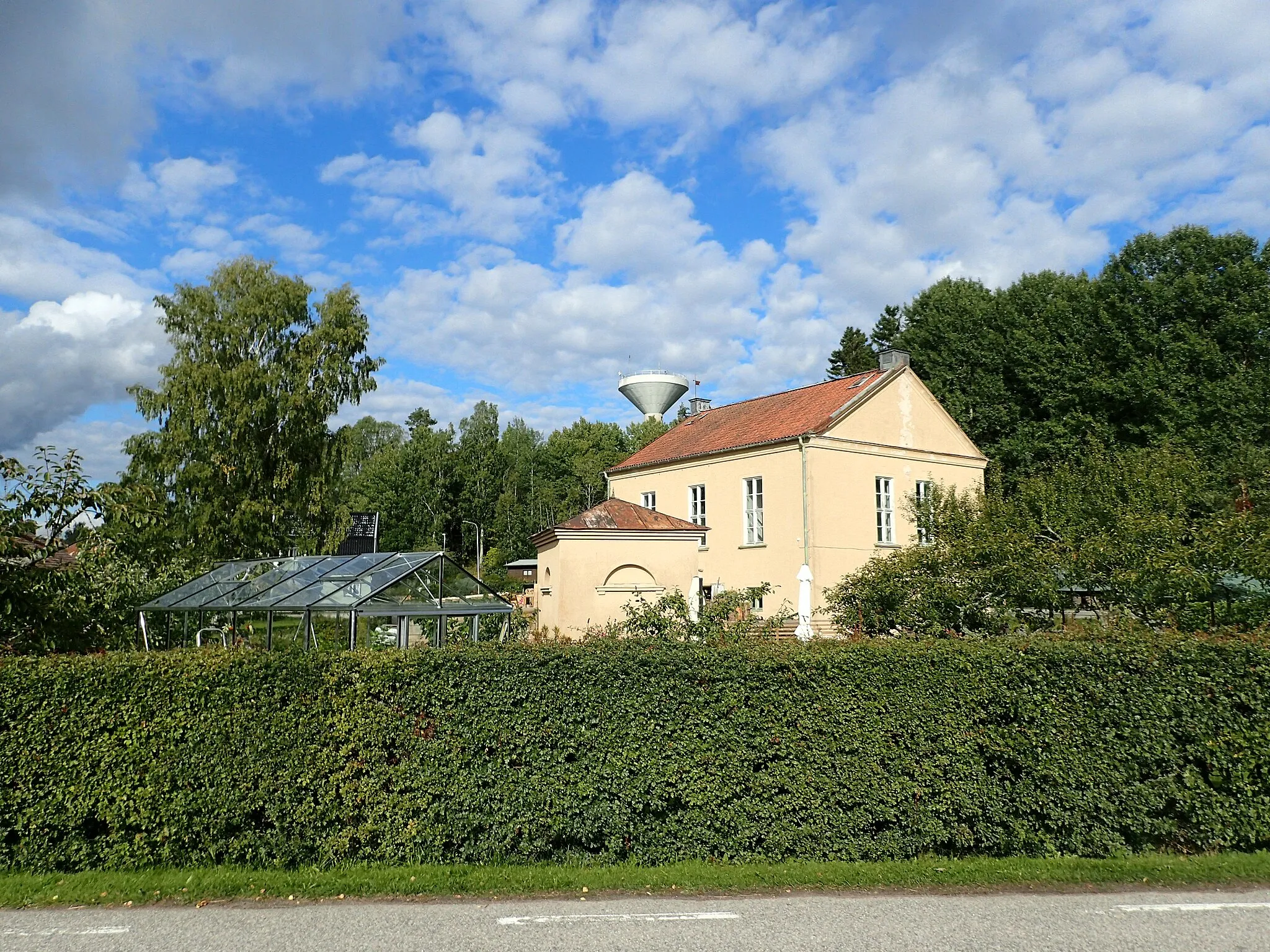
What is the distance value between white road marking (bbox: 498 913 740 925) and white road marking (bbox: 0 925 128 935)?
2.71m

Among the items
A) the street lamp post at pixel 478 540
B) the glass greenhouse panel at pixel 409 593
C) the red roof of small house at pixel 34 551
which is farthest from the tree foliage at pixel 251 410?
the street lamp post at pixel 478 540

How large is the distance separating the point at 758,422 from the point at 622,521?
12865 mm

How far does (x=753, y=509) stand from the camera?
30969 mm

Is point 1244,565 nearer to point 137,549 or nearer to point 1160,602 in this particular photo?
point 1160,602

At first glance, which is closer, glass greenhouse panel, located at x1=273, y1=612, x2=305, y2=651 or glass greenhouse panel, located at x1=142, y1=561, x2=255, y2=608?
glass greenhouse panel, located at x1=273, y1=612, x2=305, y2=651

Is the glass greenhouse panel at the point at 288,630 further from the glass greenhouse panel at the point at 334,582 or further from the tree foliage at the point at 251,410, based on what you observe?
the tree foliage at the point at 251,410

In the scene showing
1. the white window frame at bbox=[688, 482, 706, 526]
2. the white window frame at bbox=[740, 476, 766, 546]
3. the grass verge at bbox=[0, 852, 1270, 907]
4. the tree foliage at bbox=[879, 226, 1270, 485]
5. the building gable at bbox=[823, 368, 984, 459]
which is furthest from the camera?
the tree foliage at bbox=[879, 226, 1270, 485]

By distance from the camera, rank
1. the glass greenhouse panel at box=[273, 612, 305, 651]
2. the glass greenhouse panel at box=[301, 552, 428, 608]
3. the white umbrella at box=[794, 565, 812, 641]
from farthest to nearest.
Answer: the white umbrella at box=[794, 565, 812, 641], the glass greenhouse panel at box=[273, 612, 305, 651], the glass greenhouse panel at box=[301, 552, 428, 608]

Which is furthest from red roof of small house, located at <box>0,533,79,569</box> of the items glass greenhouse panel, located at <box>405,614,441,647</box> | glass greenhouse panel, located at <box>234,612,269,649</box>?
glass greenhouse panel, located at <box>405,614,441,647</box>

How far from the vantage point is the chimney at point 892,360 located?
31.8 m

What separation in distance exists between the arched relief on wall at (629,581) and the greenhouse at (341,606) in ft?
17.9

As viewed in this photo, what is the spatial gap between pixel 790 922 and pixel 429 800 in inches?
125

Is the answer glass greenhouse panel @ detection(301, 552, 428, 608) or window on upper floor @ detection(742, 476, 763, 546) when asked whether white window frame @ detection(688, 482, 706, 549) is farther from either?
glass greenhouse panel @ detection(301, 552, 428, 608)

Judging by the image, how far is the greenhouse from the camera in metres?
14.3
